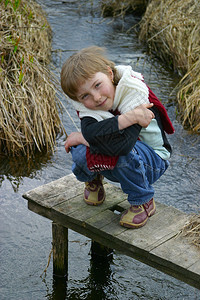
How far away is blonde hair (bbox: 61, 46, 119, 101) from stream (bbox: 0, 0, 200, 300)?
134 centimetres

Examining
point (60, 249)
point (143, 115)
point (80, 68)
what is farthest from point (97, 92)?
point (60, 249)

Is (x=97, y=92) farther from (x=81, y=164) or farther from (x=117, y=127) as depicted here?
(x=81, y=164)

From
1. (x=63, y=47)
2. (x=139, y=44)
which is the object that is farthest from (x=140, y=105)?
(x=139, y=44)

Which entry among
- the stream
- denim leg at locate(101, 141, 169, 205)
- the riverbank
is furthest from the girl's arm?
the riverbank

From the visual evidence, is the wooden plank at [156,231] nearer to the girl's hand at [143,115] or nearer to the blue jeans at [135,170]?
the blue jeans at [135,170]

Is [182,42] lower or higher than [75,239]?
higher

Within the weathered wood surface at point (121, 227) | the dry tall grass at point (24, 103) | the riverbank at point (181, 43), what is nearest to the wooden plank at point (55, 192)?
the weathered wood surface at point (121, 227)

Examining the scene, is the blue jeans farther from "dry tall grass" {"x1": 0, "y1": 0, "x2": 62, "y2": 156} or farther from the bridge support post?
"dry tall grass" {"x1": 0, "y1": 0, "x2": 62, "y2": 156}

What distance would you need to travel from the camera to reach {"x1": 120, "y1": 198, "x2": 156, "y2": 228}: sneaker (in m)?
2.83

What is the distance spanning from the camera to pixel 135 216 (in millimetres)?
2832

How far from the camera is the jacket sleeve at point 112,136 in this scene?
2.58m

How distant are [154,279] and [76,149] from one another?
3.62 ft

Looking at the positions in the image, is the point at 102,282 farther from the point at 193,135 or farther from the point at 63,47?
the point at 63,47

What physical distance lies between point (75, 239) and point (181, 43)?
372cm
